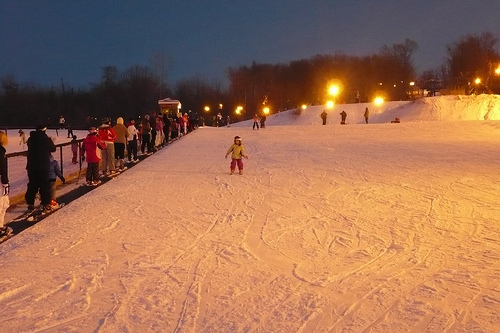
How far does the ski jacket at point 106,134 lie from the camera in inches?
569

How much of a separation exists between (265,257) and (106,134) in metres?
8.92

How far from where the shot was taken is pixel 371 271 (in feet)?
20.7

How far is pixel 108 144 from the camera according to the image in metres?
14.8

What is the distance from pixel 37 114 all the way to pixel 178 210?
2874 inches

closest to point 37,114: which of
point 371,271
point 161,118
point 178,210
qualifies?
point 161,118

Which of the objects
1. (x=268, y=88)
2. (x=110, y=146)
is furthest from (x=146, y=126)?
(x=268, y=88)

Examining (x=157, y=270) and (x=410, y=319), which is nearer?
(x=410, y=319)

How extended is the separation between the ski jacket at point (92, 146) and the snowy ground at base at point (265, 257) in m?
0.90

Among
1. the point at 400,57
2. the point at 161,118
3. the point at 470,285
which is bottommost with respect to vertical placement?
the point at 470,285

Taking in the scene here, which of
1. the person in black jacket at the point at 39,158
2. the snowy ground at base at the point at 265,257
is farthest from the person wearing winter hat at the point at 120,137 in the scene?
the person in black jacket at the point at 39,158

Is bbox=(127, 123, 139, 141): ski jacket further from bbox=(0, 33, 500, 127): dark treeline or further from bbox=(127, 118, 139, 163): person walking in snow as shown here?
bbox=(0, 33, 500, 127): dark treeline

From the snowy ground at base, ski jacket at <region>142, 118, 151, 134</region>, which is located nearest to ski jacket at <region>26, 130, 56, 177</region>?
the snowy ground at base

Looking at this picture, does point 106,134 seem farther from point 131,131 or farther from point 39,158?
point 39,158

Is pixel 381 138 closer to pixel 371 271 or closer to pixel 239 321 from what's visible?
pixel 371 271
